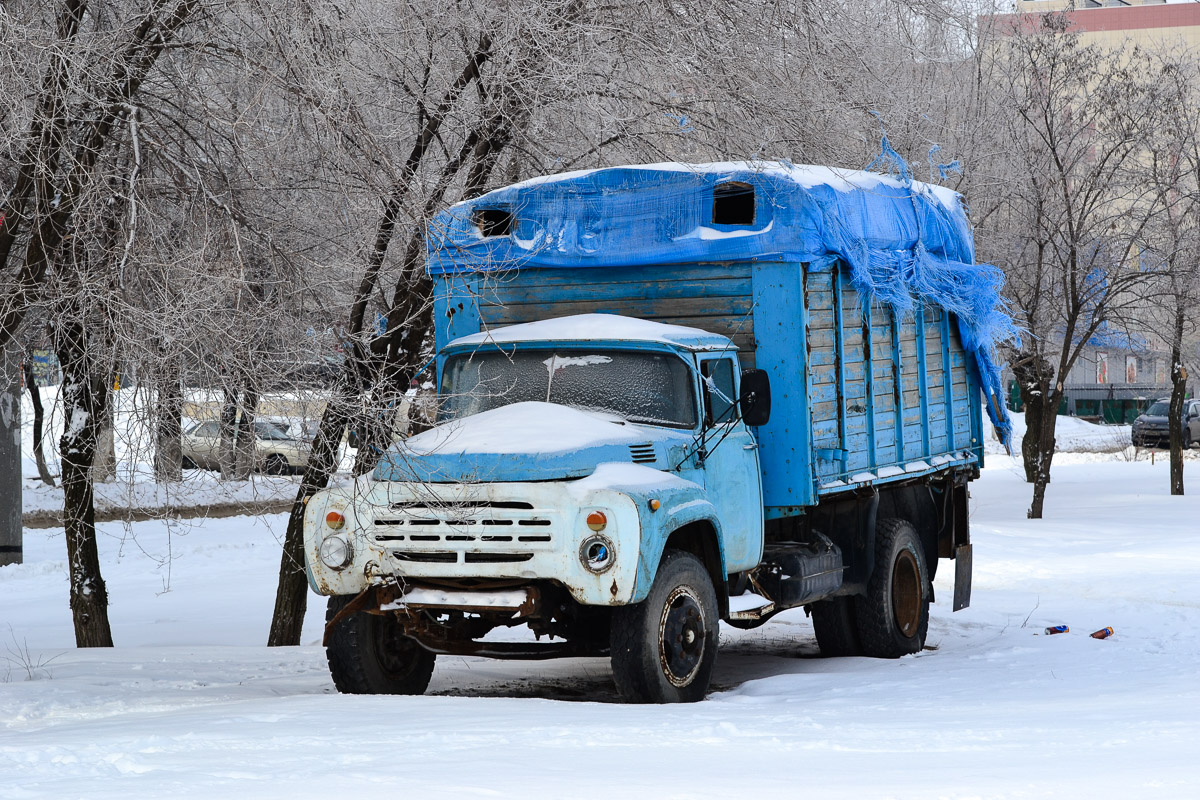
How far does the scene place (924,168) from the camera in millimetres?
17750

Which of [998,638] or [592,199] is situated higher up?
[592,199]

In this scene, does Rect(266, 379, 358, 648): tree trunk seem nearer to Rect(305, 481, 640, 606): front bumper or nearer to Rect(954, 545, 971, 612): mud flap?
Rect(305, 481, 640, 606): front bumper

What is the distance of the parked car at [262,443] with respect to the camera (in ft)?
22.1

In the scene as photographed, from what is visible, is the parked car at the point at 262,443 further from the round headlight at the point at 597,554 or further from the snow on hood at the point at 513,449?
the round headlight at the point at 597,554

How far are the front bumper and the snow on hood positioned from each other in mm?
88

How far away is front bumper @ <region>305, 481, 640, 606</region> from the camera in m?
7.12

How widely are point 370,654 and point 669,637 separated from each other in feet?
5.56

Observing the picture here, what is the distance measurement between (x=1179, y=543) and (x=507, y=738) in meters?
14.1

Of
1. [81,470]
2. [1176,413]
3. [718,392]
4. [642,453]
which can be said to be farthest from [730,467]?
[1176,413]

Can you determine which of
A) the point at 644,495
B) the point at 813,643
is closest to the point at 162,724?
the point at 644,495

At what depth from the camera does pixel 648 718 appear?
6.55 m

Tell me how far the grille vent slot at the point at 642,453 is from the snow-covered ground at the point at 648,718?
1.36 m

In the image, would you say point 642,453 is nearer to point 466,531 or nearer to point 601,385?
point 601,385

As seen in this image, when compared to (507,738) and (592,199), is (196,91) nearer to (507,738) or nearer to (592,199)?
(592,199)
